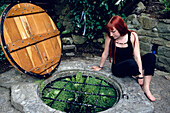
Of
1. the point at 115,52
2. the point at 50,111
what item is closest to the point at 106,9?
the point at 115,52

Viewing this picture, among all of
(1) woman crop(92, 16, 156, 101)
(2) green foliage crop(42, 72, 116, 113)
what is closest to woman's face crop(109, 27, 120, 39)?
(1) woman crop(92, 16, 156, 101)

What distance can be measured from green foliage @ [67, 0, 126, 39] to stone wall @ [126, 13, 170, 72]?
51 cm

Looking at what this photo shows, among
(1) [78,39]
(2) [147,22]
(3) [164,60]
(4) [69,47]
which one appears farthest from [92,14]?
(3) [164,60]

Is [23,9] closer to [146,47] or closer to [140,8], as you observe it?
[140,8]

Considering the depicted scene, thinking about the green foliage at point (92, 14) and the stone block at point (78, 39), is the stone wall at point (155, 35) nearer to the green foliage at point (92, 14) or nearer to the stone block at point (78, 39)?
the green foliage at point (92, 14)

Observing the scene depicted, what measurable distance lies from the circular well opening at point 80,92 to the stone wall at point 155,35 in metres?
1.32

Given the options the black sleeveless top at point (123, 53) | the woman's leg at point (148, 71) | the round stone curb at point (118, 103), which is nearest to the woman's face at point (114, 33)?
the black sleeveless top at point (123, 53)

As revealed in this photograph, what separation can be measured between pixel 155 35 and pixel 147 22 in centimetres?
33

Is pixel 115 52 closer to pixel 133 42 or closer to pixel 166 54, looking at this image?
pixel 133 42

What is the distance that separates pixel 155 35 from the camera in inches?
123

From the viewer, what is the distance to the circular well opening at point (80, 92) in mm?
2178

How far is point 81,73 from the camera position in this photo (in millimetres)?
2727

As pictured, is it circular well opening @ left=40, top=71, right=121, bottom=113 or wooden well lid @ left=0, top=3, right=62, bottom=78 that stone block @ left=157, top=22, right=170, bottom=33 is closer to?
circular well opening @ left=40, top=71, right=121, bottom=113

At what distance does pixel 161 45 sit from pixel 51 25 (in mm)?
2292
